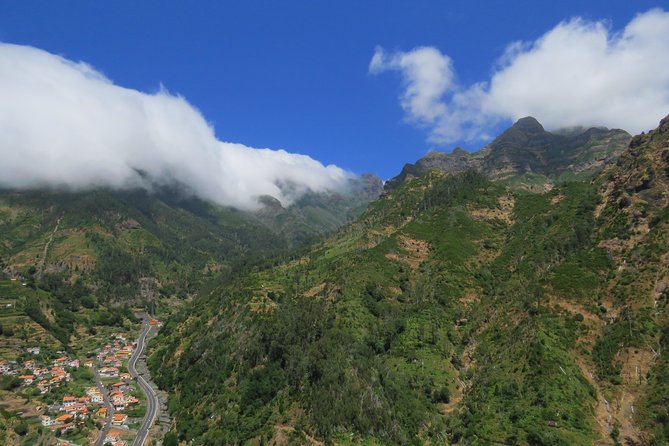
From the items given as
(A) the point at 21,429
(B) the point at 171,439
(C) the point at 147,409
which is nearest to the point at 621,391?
(B) the point at 171,439

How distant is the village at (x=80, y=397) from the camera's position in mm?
131500

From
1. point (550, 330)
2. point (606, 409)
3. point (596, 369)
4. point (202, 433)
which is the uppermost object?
point (550, 330)

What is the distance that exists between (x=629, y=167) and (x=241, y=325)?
158422 millimetres

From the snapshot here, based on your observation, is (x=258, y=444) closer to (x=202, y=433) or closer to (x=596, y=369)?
(x=202, y=433)

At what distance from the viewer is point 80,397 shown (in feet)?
524

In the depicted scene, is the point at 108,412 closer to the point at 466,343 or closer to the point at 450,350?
the point at 450,350

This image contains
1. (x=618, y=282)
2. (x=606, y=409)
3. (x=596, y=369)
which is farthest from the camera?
(x=618, y=282)

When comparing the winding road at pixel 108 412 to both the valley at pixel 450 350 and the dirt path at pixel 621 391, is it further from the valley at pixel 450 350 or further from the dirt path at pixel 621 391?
the dirt path at pixel 621 391

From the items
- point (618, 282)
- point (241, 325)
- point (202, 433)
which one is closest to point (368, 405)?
point (202, 433)

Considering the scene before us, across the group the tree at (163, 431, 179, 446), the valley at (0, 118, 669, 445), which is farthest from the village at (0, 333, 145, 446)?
the tree at (163, 431, 179, 446)

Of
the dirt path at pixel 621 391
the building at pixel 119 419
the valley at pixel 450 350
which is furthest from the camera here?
the building at pixel 119 419

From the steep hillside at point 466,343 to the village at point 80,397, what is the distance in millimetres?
15424

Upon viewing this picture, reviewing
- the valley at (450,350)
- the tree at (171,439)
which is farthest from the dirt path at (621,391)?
the tree at (171,439)

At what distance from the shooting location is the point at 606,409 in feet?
330
